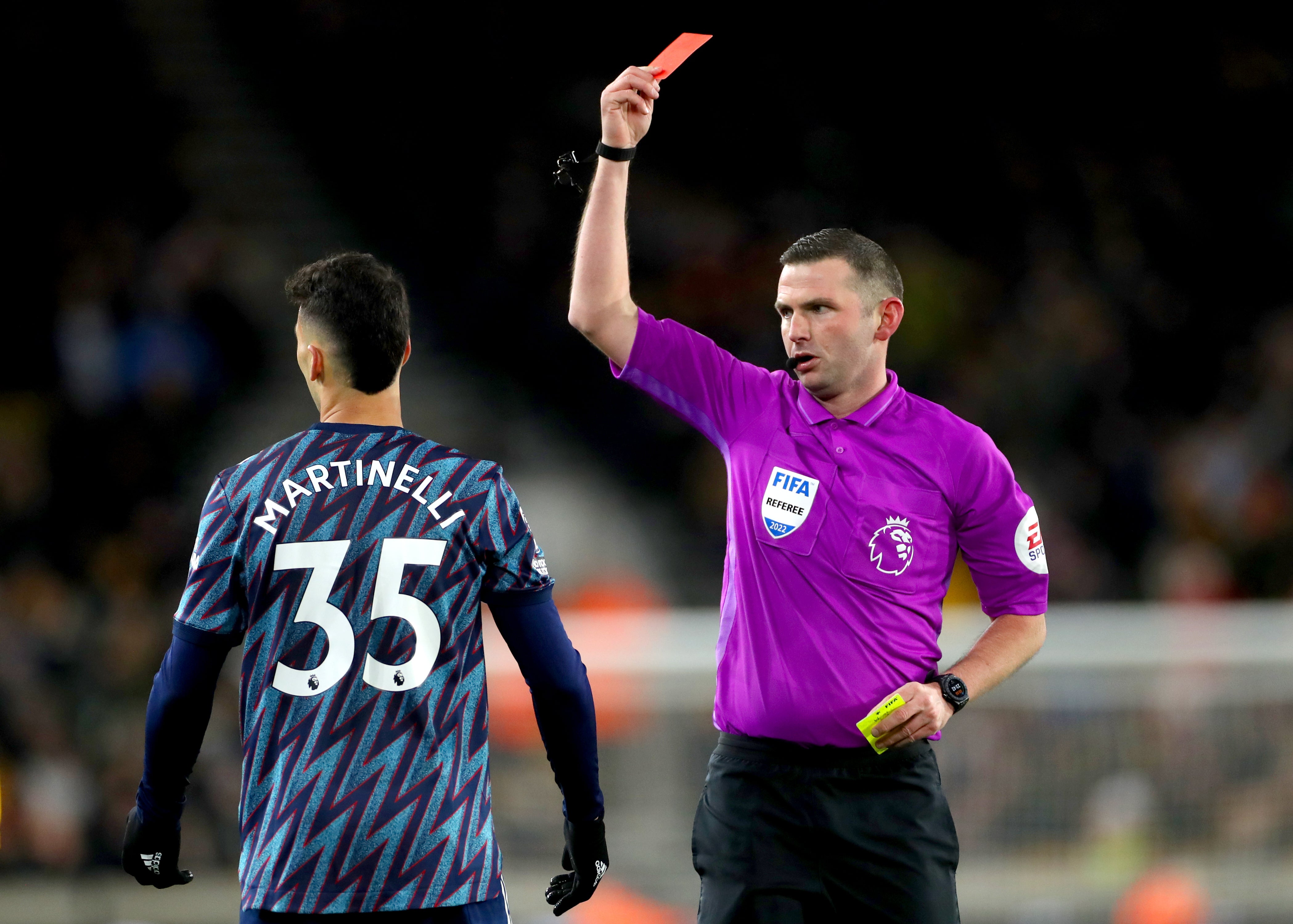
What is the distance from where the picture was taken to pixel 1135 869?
6316mm

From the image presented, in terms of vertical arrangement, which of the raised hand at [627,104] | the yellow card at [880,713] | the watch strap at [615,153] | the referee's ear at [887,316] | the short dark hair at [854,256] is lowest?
the yellow card at [880,713]

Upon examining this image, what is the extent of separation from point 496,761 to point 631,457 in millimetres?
3774

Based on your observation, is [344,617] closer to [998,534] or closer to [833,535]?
[833,535]

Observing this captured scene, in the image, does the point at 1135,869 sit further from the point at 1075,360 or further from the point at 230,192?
the point at 230,192

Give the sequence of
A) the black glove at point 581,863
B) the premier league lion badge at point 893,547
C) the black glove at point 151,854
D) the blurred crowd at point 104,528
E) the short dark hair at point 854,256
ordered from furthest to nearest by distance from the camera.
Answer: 1. the blurred crowd at point 104,528
2. the short dark hair at point 854,256
3. the premier league lion badge at point 893,547
4. the black glove at point 581,863
5. the black glove at point 151,854

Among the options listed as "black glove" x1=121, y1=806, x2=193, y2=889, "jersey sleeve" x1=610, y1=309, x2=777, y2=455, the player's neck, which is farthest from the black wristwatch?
"black glove" x1=121, y1=806, x2=193, y2=889

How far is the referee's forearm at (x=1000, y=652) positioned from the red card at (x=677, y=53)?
59.0 inches

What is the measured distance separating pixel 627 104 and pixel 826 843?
5.59ft

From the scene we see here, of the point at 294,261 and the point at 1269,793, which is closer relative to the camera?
the point at 1269,793

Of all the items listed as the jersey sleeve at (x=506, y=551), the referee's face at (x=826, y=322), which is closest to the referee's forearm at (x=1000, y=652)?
the referee's face at (x=826, y=322)

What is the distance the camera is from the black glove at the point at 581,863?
3.09 m

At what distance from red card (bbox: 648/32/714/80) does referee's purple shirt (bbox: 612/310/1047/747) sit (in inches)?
23.0

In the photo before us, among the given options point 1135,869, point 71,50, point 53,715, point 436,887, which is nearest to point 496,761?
point 53,715

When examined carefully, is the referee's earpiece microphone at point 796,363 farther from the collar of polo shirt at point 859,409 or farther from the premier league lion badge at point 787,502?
the premier league lion badge at point 787,502
